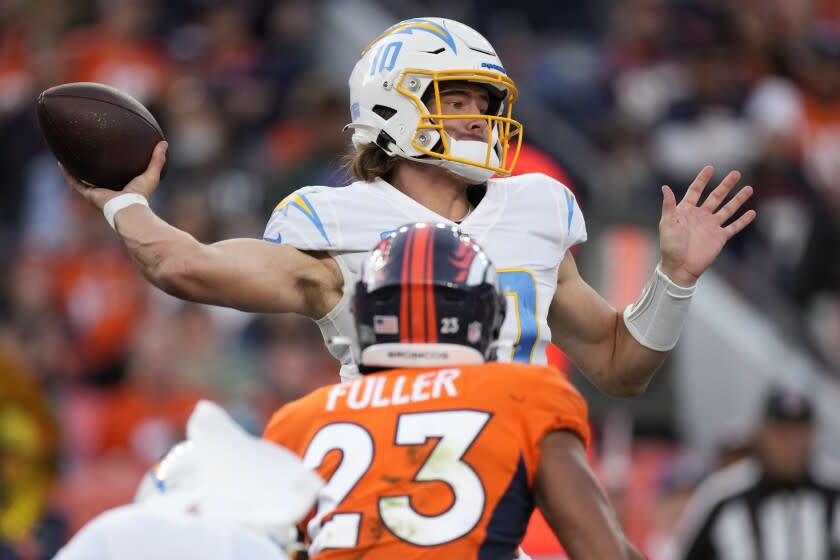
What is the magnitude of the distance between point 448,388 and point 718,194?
1.41 meters

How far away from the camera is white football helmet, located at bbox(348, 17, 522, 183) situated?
401 centimetres

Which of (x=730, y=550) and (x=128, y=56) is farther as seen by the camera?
(x=128, y=56)

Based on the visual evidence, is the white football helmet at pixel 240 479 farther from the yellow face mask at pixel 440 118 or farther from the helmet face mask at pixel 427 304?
the yellow face mask at pixel 440 118

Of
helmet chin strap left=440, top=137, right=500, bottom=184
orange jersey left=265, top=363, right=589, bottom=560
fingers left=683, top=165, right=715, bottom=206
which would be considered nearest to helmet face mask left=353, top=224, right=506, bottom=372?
orange jersey left=265, top=363, right=589, bottom=560

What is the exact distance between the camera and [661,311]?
4117 millimetres

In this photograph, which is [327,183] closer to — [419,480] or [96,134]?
[96,134]

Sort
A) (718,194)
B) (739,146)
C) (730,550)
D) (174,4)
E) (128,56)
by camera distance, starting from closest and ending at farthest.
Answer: (718,194) < (730,550) < (739,146) < (128,56) < (174,4)

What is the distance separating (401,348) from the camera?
3.08 m

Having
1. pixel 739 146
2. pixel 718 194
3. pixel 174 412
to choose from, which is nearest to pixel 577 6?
pixel 739 146

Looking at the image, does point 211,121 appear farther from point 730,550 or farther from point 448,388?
point 448,388

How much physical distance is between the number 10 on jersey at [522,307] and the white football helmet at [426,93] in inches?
12.0

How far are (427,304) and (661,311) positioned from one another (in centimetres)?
121

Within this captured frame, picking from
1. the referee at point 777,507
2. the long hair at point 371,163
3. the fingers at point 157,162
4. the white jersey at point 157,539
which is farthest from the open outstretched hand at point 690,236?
the referee at point 777,507

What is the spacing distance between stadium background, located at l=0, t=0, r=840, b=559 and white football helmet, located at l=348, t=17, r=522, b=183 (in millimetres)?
2754
